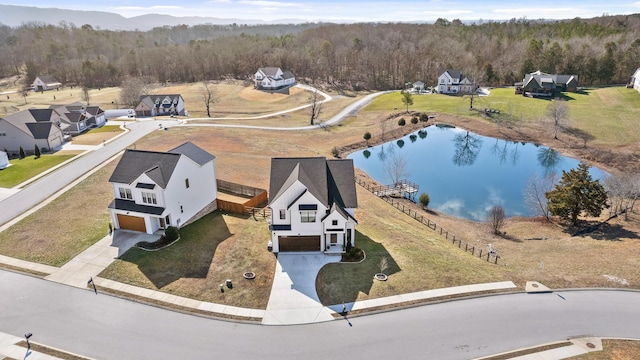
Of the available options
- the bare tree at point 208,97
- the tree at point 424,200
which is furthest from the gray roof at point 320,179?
the bare tree at point 208,97

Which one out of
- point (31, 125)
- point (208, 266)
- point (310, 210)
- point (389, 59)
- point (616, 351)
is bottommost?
point (616, 351)

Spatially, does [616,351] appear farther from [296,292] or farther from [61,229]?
[61,229]

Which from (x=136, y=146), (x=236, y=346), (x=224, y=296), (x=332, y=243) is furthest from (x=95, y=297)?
(x=136, y=146)

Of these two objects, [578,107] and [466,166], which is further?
[578,107]

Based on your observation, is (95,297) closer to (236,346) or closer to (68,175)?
(236,346)

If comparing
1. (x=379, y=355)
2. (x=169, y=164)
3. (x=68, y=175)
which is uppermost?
(x=169, y=164)

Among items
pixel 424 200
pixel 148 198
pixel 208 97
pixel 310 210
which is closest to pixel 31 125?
pixel 148 198

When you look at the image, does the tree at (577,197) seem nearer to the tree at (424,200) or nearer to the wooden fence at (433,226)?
the wooden fence at (433,226)
